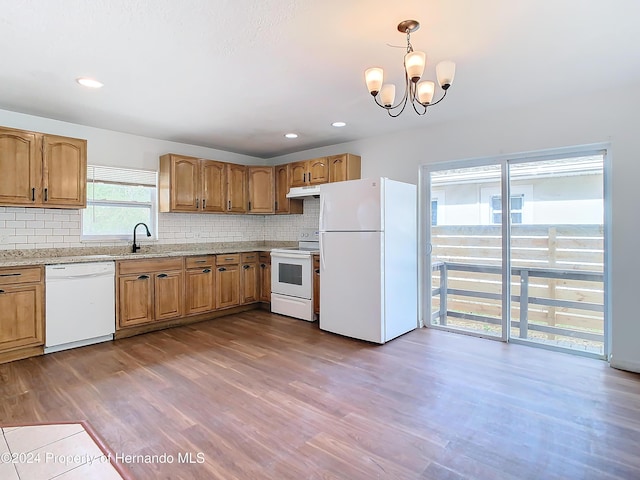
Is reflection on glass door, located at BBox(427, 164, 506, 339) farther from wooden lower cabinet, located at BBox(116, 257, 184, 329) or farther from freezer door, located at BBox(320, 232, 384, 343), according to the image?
wooden lower cabinet, located at BBox(116, 257, 184, 329)

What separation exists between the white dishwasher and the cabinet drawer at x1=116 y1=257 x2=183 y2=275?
106 mm

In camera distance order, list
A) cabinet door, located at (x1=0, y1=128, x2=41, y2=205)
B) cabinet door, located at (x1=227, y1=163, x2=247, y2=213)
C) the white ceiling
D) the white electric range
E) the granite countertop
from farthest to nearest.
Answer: cabinet door, located at (x1=227, y1=163, x2=247, y2=213), the white electric range, the granite countertop, cabinet door, located at (x1=0, y1=128, x2=41, y2=205), the white ceiling

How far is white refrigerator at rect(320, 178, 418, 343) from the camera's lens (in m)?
3.82

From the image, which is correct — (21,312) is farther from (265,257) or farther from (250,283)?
(265,257)

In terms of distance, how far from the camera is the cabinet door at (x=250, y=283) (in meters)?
5.29

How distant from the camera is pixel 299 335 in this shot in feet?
13.7

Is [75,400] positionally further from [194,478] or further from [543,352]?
[543,352]

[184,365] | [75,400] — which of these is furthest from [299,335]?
[75,400]

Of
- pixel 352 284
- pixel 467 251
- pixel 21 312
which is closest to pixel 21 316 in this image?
pixel 21 312

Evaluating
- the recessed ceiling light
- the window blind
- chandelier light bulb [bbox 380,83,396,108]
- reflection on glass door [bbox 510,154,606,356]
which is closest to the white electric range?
the window blind

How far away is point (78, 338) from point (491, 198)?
4.68 metres

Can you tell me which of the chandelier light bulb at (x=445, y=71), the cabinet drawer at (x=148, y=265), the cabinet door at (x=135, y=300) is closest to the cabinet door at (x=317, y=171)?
the cabinet drawer at (x=148, y=265)

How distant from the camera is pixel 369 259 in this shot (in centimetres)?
386

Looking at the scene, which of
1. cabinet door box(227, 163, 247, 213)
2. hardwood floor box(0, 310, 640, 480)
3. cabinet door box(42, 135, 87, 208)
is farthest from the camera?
cabinet door box(227, 163, 247, 213)
